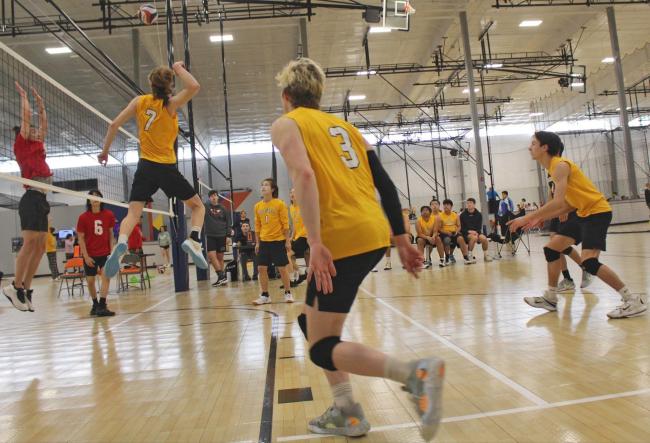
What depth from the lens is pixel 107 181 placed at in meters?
21.1

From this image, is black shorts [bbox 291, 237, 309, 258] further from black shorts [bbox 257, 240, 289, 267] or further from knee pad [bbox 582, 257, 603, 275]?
knee pad [bbox 582, 257, 603, 275]

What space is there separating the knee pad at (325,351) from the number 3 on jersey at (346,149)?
0.63 metres

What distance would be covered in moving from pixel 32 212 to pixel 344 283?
11.4 feet

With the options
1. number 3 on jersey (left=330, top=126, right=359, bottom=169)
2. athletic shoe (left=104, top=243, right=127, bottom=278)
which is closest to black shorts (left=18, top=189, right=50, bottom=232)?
athletic shoe (left=104, top=243, right=127, bottom=278)

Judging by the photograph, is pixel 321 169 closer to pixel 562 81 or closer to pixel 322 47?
pixel 322 47

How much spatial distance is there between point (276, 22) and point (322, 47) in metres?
2.89

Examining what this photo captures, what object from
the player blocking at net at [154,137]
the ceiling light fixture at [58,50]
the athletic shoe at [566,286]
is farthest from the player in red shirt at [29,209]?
the ceiling light fixture at [58,50]

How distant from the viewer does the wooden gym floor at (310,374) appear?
76.2 inches

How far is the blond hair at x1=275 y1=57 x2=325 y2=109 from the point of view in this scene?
1.85 m

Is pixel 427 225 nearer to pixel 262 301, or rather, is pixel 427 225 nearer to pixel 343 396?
pixel 262 301

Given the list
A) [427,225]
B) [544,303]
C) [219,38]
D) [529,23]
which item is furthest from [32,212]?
[529,23]

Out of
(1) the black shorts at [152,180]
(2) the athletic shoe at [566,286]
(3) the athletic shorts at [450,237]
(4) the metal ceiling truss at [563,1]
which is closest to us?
(1) the black shorts at [152,180]

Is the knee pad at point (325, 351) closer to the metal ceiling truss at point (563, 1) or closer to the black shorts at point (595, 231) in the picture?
the black shorts at point (595, 231)

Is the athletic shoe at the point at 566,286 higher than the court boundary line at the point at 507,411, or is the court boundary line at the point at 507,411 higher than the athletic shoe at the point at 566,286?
the athletic shoe at the point at 566,286
